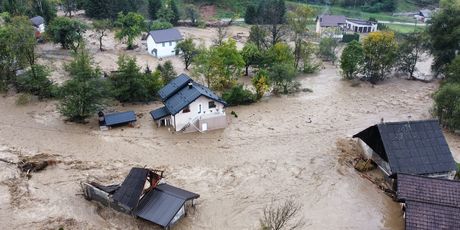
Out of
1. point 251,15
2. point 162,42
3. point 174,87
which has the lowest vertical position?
point 174,87

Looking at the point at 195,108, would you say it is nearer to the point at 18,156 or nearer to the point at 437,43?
the point at 18,156

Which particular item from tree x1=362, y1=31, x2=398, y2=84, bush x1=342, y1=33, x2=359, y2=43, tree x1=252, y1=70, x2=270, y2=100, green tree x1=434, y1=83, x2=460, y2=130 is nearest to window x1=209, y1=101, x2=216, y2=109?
tree x1=252, y1=70, x2=270, y2=100

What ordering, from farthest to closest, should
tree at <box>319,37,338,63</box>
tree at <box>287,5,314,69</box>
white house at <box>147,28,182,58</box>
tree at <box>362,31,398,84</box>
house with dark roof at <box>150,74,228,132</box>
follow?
tree at <box>319,37,338,63</box>
white house at <box>147,28,182,58</box>
tree at <box>287,5,314,69</box>
tree at <box>362,31,398,84</box>
house with dark roof at <box>150,74,228,132</box>

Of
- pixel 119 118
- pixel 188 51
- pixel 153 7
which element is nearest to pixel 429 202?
pixel 119 118

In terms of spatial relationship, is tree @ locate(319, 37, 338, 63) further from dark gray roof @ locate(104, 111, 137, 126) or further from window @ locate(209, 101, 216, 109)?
dark gray roof @ locate(104, 111, 137, 126)

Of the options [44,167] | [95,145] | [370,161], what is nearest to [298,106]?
[370,161]

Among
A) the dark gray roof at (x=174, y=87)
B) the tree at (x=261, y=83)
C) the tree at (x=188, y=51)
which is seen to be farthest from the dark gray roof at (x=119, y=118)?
the tree at (x=188, y=51)

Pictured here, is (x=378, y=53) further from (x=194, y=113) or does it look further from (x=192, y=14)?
(x=192, y=14)
